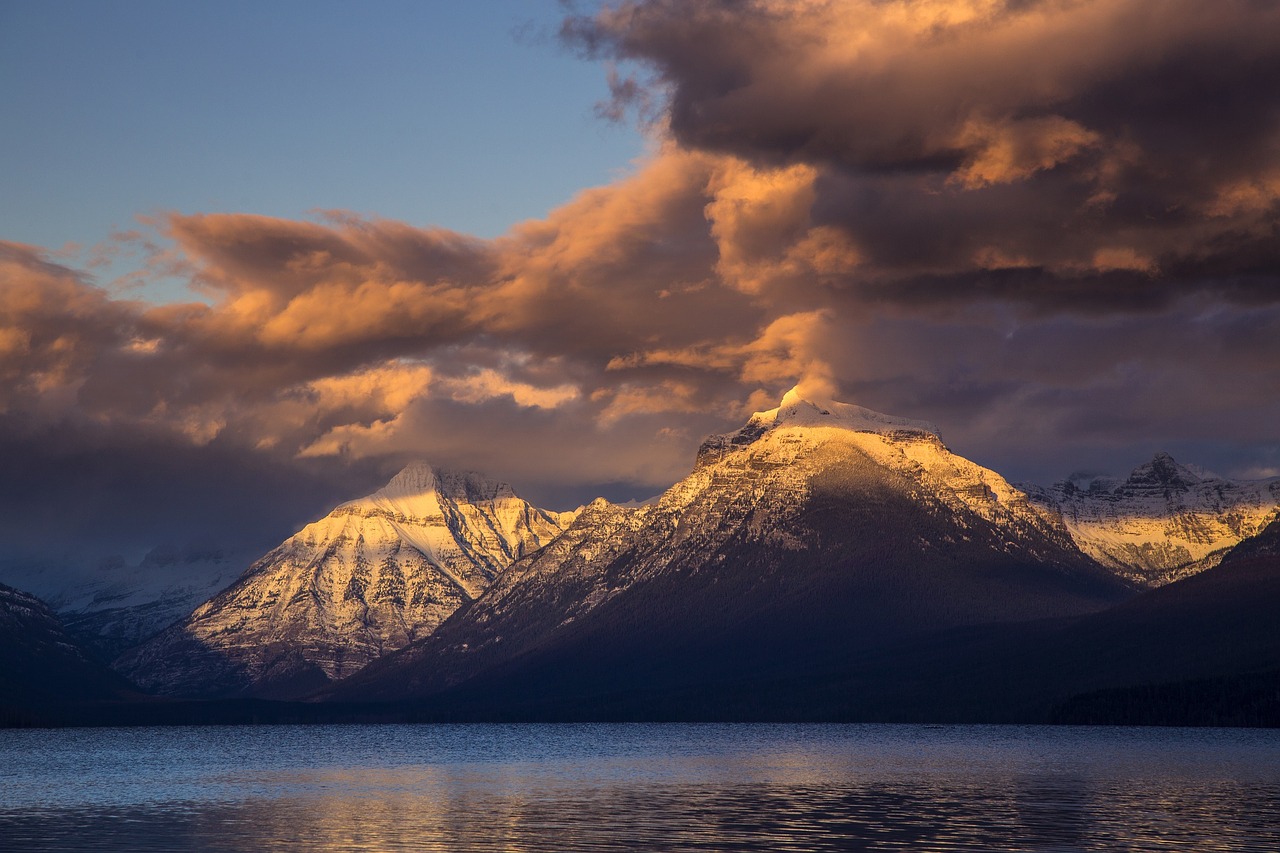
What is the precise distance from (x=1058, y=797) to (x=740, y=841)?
4384cm

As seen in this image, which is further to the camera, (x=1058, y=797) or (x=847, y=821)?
(x=1058, y=797)

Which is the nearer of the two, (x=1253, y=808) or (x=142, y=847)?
(x=142, y=847)

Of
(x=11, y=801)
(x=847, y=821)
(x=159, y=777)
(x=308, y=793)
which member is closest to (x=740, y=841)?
(x=847, y=821)

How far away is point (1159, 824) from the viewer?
113 metres

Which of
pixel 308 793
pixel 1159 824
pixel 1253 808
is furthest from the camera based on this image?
pixel 308 793

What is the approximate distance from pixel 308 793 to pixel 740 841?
66865 millimetres

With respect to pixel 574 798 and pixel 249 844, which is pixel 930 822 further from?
pixel 249 844

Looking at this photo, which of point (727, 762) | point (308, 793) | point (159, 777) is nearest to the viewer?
point (308, 793)

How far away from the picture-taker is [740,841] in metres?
104

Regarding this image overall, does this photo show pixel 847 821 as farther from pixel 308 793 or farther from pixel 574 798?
pixel 308 793

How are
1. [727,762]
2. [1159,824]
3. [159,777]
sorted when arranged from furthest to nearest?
[727,762], [159,777], [1159,824]

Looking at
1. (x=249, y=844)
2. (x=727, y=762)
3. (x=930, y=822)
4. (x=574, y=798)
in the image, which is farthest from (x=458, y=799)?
(x=727, y=762)

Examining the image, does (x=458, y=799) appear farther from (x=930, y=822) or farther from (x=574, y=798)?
(x=930, y=822)

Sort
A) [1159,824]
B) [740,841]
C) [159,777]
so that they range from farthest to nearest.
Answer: [159,777] → [1159,824] → [740,841]
